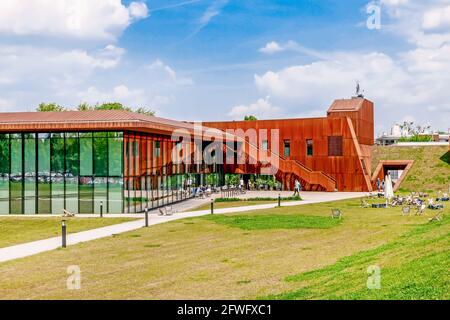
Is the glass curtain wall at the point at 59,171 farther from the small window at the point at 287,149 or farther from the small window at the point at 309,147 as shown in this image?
the small window at the point at 309,147

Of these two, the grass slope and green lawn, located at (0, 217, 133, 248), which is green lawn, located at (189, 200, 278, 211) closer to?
green lawn, located at (0, 217, 133, 248)

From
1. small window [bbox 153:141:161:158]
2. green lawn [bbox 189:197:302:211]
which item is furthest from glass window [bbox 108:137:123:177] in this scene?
green lawn [bbox 189:197:302:211]

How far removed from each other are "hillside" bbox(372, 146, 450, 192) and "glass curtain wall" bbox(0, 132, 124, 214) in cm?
3545

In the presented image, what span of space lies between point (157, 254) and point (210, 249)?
7.33ft

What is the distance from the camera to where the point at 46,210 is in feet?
129

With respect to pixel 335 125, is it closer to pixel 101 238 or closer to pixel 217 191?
pixel 217 191

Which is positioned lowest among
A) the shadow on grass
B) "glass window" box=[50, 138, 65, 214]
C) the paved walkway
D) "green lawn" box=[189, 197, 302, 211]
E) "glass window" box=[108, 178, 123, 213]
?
the paved walkway

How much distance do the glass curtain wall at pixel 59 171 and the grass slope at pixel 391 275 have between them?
23285 millimetres

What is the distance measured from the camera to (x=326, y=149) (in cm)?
6228

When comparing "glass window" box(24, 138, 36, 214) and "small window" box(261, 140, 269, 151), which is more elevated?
"small window" box(261, 140, 269, 151)

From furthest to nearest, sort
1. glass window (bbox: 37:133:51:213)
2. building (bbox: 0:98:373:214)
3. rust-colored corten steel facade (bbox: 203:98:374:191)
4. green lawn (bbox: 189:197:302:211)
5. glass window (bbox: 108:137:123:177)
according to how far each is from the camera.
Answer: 1. rust-colored corten steel facade (bbox: 203:98:374:191)
2. green lawn (bbox: 189:197:302:211)
3. glass window (bbox: 37:133:51:213)
4. glass window (bbox: 108:137:123:177)
5. building (bbox: 0:98:373:214)

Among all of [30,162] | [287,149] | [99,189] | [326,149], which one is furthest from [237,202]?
[287,149]

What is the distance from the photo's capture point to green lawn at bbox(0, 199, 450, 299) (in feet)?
46.0

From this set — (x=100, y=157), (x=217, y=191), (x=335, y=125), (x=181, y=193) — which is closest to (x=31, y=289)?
(x=100, y=157)
